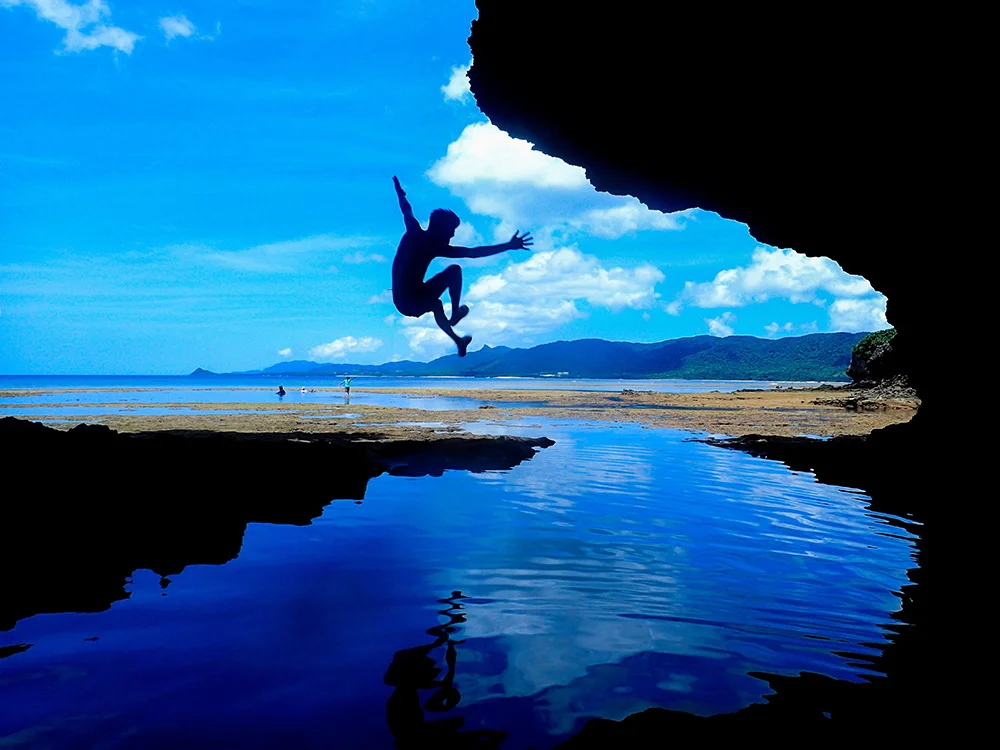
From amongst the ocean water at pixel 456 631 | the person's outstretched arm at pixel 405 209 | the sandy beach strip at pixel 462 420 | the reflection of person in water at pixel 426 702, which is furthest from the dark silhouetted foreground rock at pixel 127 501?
the sandy beach strip at pixel 462 420

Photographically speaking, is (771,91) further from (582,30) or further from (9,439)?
(9,439)

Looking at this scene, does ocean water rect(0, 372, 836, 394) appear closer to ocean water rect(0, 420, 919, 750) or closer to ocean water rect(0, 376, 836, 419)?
ocean water rect(0, 376, 836, 419)

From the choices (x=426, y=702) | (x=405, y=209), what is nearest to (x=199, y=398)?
(x=405, y=209)

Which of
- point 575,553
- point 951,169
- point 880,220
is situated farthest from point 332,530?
point 880,220

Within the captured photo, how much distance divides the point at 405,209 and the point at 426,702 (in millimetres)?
4853

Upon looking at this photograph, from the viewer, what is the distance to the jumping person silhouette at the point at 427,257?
6.28 metres

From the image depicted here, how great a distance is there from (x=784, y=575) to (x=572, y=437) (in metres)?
14.5

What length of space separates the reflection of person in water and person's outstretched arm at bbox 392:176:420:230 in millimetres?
4124

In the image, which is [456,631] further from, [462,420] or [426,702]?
[462,420]

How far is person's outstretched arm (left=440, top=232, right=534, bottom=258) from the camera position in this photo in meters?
6.58

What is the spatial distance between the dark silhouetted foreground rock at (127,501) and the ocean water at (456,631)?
52 centimetres

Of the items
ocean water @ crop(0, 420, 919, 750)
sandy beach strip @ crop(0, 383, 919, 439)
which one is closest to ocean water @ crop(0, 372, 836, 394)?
sandy beach strip @ crop(0, 383, 919, 439)

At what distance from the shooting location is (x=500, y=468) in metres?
13.6

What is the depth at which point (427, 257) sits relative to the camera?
251 inches
